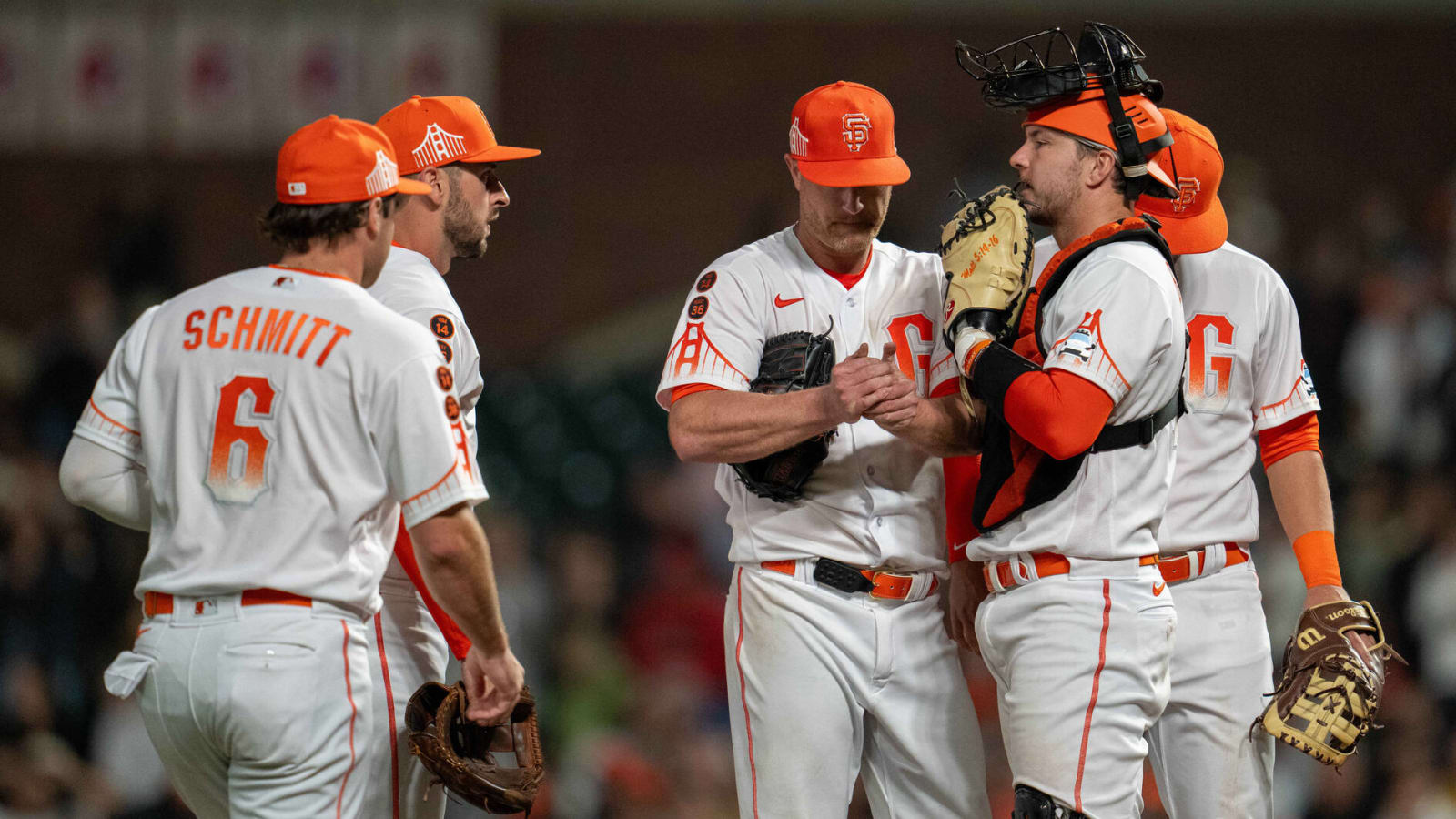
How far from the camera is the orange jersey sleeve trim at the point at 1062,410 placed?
285 centimetres

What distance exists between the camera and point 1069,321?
117 inches

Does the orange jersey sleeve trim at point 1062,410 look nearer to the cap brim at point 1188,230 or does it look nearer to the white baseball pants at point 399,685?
the cap brim at point 1188,230

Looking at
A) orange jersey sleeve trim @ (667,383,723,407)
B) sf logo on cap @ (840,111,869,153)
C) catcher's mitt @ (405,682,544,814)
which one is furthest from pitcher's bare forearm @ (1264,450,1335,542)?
catcher's mitt @ (405,682,544,814)

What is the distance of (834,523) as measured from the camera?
10.8 feet

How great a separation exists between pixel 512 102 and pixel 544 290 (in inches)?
54.6

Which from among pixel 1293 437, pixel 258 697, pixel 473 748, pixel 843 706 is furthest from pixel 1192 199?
pixel 258 697

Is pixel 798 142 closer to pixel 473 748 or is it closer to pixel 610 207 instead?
pixel 473 748

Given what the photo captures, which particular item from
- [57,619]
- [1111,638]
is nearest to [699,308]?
[1111,638]

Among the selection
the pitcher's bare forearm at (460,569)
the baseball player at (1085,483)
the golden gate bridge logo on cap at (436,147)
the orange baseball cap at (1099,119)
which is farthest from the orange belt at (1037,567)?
the golden gate bridge logo on cap at (436,147)

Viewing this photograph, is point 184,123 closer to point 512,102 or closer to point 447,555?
point 512,102

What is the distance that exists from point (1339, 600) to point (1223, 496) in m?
0.37

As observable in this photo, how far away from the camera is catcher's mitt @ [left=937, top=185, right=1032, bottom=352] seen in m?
3.08

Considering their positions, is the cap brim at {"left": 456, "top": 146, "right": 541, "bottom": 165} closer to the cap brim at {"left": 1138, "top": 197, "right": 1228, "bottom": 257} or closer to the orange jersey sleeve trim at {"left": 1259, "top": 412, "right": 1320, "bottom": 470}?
the cap brim at {"left": 1138, "top": 197, "right": 1228, "bottom": 257}

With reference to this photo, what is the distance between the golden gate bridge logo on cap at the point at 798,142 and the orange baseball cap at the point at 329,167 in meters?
1.02
